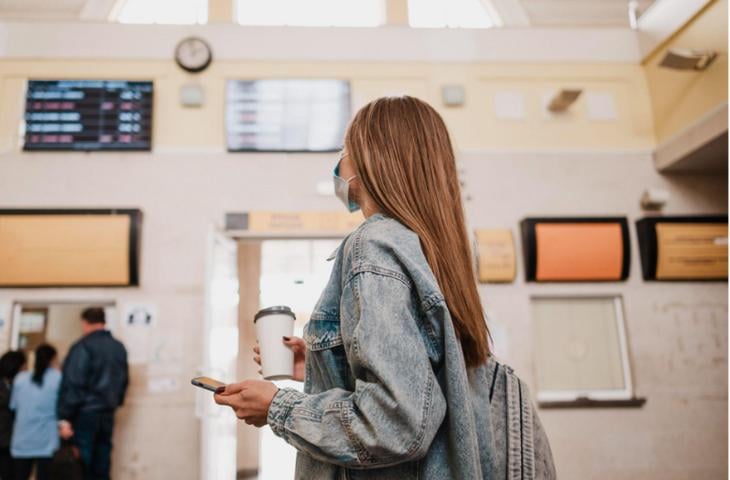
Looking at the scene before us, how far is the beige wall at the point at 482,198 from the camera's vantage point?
3885mm

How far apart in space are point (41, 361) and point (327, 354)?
334 cm

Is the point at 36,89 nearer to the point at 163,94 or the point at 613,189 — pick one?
the point at 163,94

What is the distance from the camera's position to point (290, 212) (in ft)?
13.3

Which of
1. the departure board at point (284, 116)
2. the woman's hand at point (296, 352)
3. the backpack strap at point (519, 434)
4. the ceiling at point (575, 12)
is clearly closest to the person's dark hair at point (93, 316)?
the departure board at point (284, 116)

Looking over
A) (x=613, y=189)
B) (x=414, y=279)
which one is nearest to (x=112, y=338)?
(x=414, y=279)

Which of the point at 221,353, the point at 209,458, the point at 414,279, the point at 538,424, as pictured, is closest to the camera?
the point at 414,279

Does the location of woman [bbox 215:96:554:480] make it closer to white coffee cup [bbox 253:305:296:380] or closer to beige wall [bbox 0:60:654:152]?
white coffee cup [bbox 253:305:296:380]

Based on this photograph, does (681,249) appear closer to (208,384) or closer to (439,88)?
(439,88)

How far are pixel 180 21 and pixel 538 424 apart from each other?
4.75m

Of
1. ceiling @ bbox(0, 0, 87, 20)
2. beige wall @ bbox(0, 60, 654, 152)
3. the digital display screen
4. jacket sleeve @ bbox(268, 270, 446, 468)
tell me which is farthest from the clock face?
jacket sleeve @ bbox(268, 270, 446, 468)

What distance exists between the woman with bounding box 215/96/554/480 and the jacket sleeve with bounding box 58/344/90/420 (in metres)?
2.99

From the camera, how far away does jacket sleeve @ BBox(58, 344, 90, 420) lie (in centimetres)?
342

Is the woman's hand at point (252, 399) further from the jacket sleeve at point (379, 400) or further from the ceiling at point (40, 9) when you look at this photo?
the ceiling at point (40, 9)

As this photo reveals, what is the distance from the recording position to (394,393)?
0.80m
